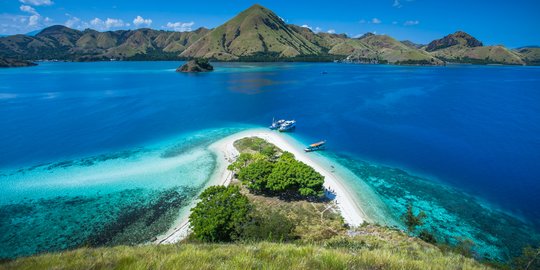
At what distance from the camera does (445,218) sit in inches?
1432

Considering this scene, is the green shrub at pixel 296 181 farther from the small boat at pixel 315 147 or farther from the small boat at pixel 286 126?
the small boat at pixel 286 126

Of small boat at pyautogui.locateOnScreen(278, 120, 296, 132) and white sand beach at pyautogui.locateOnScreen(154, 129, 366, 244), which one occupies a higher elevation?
small boat at pyautogui.locateOnScreen(278, 120, 296, 132)

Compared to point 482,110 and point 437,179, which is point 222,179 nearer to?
point 437,179

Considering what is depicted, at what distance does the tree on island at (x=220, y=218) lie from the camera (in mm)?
26875

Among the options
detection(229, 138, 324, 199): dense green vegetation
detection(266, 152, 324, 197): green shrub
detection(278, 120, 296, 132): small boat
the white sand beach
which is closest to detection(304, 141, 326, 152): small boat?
the white sand beach

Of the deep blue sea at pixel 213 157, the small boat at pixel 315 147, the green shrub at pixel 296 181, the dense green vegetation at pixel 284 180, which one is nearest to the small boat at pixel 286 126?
the deep blue sea at pixel 213 157

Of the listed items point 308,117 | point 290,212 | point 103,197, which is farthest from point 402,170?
point 103,197

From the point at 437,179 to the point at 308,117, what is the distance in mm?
48301

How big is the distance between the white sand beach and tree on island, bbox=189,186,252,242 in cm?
412

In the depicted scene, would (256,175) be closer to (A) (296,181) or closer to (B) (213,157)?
(A) (296,181)

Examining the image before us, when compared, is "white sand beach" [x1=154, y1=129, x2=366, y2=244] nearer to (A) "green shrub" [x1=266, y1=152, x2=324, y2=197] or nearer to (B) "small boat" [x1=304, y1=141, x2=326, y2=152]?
(B) "small boat" [x1=304, y1=141, x2=326, y2=152]

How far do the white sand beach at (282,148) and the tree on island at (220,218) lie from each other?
4.12 metres

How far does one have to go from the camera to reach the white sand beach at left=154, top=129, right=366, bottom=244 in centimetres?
3262

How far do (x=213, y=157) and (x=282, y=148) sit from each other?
1474 cm
